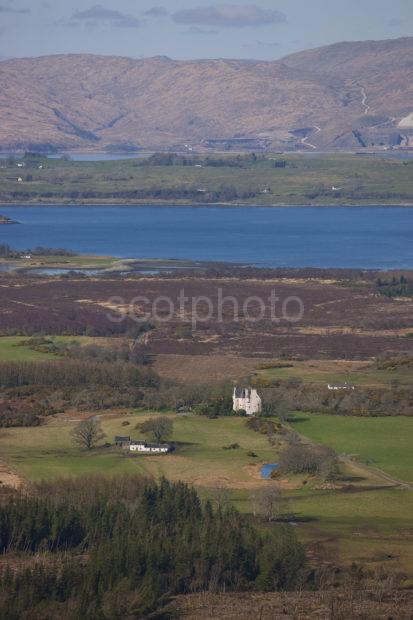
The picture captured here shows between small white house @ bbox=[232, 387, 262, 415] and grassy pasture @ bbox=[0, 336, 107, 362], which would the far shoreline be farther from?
small white house @ bbox=[232, 387, 262, 415]

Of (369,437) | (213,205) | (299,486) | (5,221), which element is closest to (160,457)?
(299,486)

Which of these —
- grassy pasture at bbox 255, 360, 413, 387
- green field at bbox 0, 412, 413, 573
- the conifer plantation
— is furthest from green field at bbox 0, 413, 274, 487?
grassy pasture at bbox 255, 360, 413, 387

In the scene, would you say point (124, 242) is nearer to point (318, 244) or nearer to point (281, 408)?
point (318, 244)

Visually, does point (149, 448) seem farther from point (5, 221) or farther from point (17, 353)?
point (5, 221)

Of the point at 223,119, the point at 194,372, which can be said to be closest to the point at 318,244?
the point at 194,372

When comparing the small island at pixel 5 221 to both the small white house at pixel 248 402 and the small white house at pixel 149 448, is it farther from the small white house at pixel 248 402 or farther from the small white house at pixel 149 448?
the small white house at pixel 149 448

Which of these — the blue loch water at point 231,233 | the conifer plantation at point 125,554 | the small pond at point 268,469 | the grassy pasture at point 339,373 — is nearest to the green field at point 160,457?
the small pond at point 268,469
